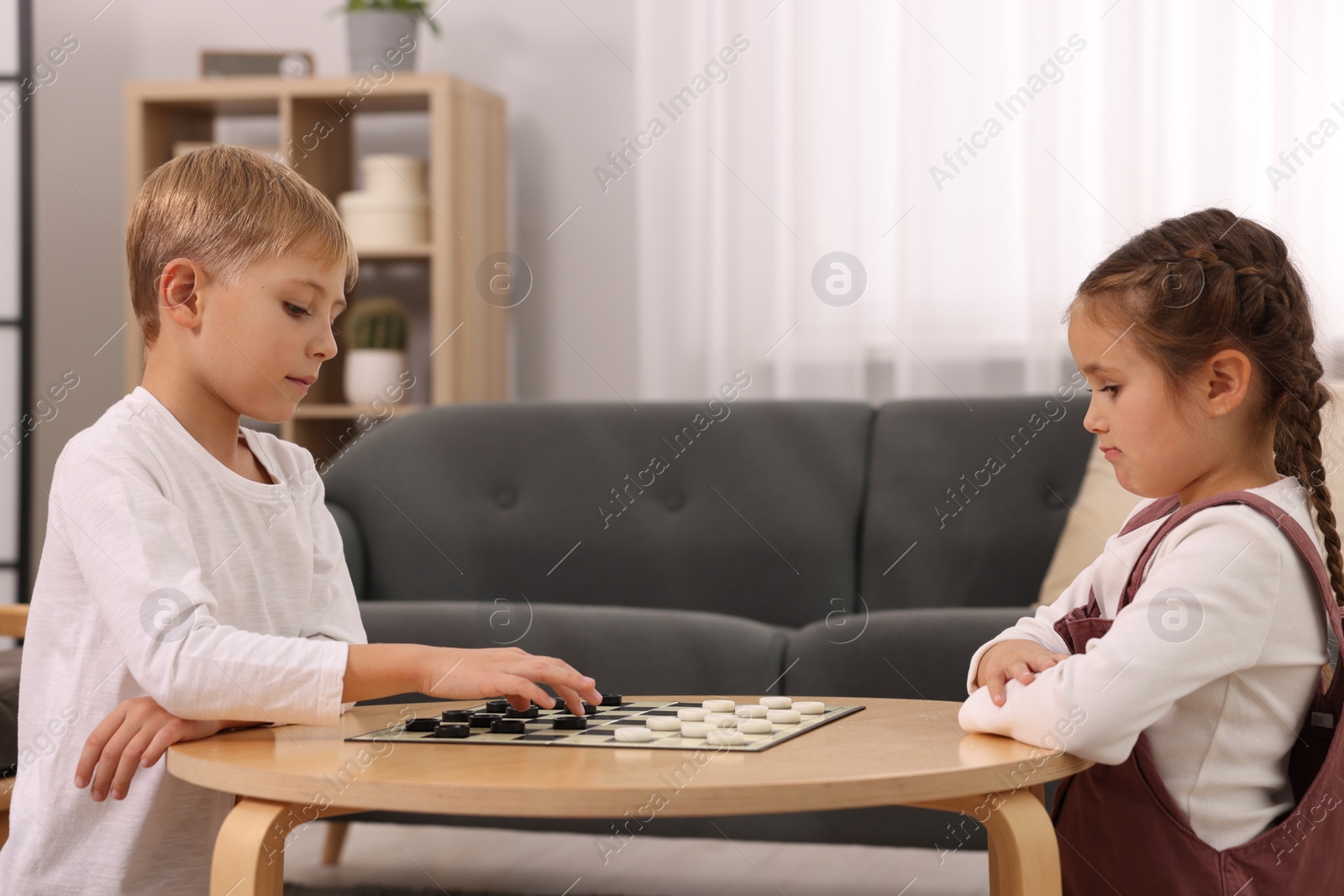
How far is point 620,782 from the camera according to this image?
2.29 ft

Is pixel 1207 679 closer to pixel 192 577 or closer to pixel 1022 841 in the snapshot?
pixel 1022 841

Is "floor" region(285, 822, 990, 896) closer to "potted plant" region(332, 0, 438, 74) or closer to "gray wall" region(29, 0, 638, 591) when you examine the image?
"gray wall" region(29, 0, 638, 591)

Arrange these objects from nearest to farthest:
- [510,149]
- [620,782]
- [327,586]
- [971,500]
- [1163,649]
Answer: [620,782] < [1163,649] < [327,586] < [971,500] < [510,149]

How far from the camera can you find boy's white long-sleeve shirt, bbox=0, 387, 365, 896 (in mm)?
857

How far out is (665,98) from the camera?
9.75 ft

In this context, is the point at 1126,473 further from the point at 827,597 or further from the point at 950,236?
the point at 950,236

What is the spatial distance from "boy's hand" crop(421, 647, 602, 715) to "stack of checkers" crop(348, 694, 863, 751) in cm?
2

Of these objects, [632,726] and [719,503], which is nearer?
[632,726]

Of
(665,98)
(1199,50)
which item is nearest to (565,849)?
(665,98)

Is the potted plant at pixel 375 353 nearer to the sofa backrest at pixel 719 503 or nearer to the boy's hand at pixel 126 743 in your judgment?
the sofa backrest at pixel 719 503

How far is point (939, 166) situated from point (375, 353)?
51.9 inches

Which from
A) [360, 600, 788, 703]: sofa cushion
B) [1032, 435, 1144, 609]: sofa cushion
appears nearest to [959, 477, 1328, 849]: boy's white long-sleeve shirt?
[360, 600, 788, 703]: sofa cushion

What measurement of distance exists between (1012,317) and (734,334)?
60 cm

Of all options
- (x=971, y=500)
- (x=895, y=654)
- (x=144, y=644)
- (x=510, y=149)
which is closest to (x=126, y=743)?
(x=144, y=644)
